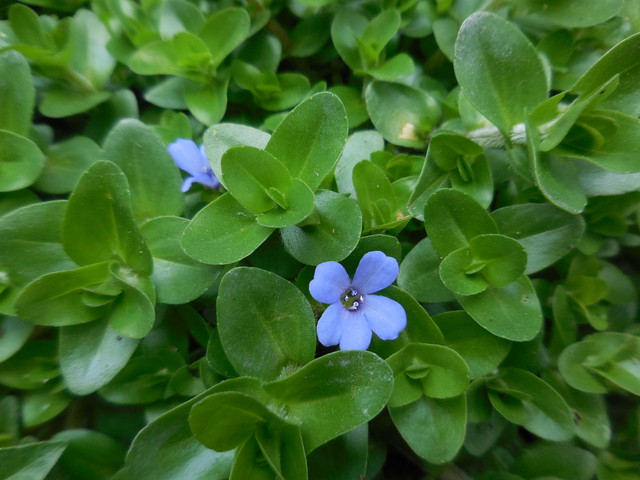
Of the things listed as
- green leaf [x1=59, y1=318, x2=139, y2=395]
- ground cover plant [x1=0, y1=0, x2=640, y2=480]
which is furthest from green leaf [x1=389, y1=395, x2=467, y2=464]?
green leaf [x1=59, y1=318, x2=139, y2=395]

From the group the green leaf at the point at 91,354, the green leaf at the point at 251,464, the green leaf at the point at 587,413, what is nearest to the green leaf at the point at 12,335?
the green leaf at the point at 91,354

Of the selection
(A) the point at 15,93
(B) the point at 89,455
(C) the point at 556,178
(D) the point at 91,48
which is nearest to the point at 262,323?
(B) the point at 89,455

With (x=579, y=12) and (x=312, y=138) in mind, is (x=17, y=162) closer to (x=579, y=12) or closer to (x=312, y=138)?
(x=312, y=138)

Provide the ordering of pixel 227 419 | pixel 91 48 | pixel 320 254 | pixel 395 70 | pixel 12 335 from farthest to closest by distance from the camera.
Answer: pixel 91 48
pixel 395 70
pixel 12 335
pixel 320 254
pixel 227 419

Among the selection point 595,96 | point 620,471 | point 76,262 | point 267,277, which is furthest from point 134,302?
point 620,471

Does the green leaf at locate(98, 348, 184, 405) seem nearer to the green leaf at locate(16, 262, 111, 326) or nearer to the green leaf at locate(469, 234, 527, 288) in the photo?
the green leaf at locate(16, 262, 111, 326)

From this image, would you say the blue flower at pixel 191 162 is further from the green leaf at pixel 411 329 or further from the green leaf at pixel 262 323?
the green leaf at pixel 411 329

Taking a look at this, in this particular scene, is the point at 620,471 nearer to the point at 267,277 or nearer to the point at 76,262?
the point at 267,277
